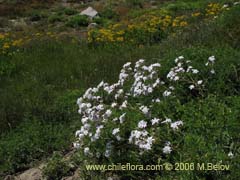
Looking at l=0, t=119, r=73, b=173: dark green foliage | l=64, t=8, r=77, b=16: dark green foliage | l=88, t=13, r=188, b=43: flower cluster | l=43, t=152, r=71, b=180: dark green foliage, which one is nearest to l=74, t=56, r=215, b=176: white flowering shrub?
l=43, t=152, r=71, b=180: dark green foliage

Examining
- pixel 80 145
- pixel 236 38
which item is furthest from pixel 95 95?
pixel 236 38

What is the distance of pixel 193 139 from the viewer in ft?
13.7

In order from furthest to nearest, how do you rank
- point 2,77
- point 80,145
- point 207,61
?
1. point 2,77
2. point 207,61
3. point 80,145

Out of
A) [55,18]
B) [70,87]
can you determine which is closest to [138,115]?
[70,87]

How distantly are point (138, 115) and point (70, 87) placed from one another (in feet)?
13.2

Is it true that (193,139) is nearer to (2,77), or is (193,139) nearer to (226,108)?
(226,108)

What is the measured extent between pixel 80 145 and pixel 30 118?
252 cm

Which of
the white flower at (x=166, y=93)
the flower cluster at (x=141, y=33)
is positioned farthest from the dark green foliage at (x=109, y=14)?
the white flower at (x=166, y=93)

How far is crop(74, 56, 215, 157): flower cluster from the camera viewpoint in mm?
4559

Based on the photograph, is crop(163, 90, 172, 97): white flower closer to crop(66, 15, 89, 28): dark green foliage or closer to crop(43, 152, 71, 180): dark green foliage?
crop(43, 152, 71, 180): dark green foliage

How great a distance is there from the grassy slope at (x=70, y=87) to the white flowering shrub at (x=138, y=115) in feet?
0.67

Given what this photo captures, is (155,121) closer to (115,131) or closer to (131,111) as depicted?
(115,131)

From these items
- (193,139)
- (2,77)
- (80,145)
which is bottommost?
(2,77)

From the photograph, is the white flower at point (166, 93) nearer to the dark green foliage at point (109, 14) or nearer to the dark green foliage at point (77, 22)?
the dark green foliage at point (77, 22)
